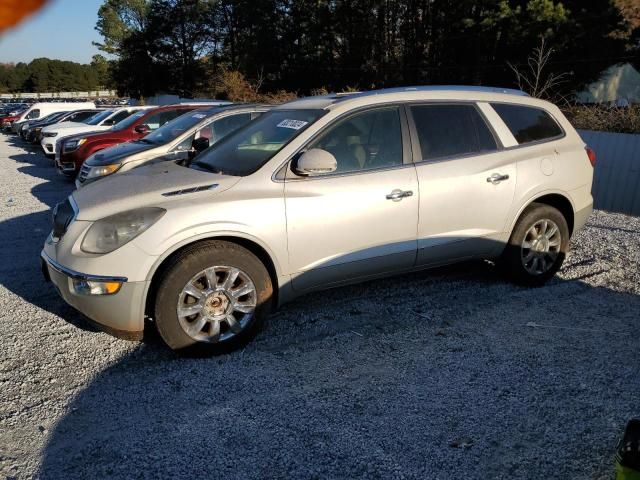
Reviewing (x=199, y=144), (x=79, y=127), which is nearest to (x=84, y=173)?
(x=199, y=144)

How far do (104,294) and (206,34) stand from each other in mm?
54149

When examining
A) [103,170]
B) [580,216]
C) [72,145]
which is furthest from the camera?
[72,145]

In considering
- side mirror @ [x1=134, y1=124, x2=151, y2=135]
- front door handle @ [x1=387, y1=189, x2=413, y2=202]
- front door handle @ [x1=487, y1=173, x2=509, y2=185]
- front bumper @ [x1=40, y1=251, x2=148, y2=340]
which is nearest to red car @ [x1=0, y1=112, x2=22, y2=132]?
side mirror @ [x1=134, y1=124, x2=151, y2=135]

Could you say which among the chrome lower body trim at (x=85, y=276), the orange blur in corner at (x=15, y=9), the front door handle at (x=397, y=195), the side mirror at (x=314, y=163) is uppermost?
the orange blur in corner at (x=15, y=9)

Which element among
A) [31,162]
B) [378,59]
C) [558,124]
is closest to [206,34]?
[378,59]

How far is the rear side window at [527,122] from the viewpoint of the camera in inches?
192

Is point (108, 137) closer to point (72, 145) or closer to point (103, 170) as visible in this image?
point (72, 145)

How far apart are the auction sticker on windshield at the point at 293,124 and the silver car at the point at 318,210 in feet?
0.08

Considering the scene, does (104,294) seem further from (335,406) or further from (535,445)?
(535,445)

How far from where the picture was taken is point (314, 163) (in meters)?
3.88

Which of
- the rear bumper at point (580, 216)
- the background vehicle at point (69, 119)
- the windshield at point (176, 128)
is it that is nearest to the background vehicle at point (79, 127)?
the background vehicle at point (69, 119)

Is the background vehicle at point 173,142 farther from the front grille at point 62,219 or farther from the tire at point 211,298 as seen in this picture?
the tire at point 211,298

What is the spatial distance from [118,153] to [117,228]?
5.31 metres

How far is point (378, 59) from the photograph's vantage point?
110 feet
